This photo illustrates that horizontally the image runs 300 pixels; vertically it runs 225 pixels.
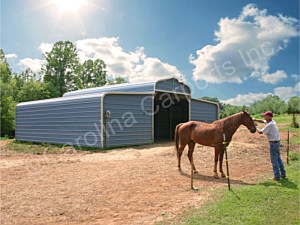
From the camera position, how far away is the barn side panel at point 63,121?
45.6 ft

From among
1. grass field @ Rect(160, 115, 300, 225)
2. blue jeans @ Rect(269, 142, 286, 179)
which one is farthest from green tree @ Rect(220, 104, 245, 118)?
grass field @ Rect(160, 115, 300, 225)

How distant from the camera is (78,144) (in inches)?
576

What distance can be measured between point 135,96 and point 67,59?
115ft

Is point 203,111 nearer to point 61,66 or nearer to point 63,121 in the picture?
point 63,121

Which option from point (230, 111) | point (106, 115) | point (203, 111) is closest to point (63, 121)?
point (106, 115)

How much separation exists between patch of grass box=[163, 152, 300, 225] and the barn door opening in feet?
44.2

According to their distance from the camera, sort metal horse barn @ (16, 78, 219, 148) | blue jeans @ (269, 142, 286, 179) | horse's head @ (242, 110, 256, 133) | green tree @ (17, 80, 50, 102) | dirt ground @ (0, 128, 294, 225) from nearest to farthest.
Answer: dirt ground @ (0, 128, 294, 225), blue jeans @ (269, 142, 286, 179), horse's head @ (242, 110, 256, 133), metal horse barn @ (16, 78, 219, 148), green tree @ (17, 80, 50, 102)

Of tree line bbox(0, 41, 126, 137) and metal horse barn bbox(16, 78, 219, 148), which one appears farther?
tree line bbox(0, 41, 126, 137)

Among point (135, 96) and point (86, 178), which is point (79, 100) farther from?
point (86, 178)

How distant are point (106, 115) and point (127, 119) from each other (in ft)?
5.19

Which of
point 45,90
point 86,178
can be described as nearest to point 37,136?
point 86,178

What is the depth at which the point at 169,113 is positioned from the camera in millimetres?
22391

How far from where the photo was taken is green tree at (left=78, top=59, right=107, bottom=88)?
173ft

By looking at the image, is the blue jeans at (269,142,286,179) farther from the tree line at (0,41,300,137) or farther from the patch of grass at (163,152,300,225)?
the tree line at (0,41,300,137)
